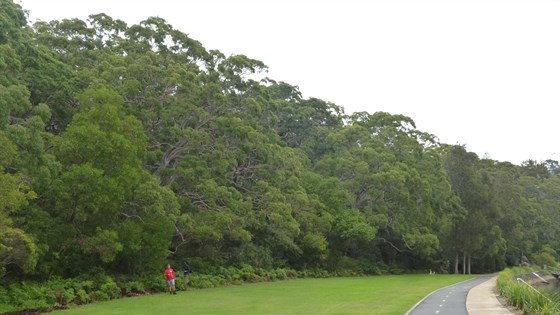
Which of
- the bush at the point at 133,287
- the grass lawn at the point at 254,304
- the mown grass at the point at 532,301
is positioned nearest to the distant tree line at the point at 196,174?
the bush at the point at 133,287

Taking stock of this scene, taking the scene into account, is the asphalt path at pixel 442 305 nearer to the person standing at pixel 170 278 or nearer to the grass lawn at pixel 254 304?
the grass lawn at pixel 254 304

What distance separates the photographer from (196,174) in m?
38.9

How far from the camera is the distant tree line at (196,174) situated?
27.3 m

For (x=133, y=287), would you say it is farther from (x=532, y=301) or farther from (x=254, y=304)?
(x=532, y=301)

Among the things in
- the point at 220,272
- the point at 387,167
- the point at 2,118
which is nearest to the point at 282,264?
the point at 220,272

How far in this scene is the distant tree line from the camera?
2728cm

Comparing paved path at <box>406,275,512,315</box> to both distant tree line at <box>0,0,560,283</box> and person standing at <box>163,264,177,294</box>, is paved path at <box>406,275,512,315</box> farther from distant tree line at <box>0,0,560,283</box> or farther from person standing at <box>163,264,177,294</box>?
distant tree line at <box>0,0,560,283</box>

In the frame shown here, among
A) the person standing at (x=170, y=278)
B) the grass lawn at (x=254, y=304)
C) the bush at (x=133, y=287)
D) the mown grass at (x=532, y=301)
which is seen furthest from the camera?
the person standing at (x=170, y=278)

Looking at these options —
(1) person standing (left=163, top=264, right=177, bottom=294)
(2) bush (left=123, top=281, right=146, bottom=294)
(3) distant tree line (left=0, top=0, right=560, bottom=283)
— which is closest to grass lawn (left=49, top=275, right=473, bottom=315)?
(1) person standing (left=163, top=264, right=177, bottom=294)

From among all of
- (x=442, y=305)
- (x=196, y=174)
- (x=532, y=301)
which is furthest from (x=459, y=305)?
(x=196, y=174)

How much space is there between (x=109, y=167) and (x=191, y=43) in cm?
1711

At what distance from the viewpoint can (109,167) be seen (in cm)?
2919

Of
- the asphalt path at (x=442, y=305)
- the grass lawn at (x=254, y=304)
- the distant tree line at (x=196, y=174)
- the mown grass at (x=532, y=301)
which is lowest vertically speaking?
the grass lawn at (x=254, y=304)

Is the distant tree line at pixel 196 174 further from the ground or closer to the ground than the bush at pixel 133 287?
further from the ground
